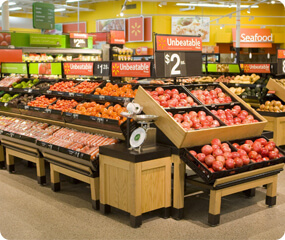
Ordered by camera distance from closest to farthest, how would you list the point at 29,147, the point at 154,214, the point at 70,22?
the point at 154,214
the point at 29,147
the point at 70,22

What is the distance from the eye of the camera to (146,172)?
4355mm

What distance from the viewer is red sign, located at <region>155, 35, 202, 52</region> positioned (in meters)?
5.37

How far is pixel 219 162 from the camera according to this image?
4.34 meters

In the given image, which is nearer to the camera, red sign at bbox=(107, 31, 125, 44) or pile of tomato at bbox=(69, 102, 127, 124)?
pile of tomato at bbox=(69, 102, 127, 124)

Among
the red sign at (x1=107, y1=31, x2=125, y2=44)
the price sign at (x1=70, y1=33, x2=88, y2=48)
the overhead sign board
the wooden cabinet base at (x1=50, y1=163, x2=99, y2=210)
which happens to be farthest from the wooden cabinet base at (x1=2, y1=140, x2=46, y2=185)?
the red sign at (x1=107, y1=31, x2=125, y2=44)

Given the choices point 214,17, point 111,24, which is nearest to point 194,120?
point 214,17

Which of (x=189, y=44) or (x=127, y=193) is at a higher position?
(x=189, y=44)

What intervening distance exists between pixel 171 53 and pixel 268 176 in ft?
6.72

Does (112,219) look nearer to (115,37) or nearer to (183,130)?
(183,130)

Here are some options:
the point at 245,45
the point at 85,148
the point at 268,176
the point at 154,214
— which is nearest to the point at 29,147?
Answer: the point at 85,148

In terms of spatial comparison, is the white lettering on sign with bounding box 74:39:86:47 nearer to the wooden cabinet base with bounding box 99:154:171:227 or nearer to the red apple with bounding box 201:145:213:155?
the wooden cabinet base with bounding box 99:154:171:227

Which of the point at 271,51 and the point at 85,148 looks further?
the point at 271,51

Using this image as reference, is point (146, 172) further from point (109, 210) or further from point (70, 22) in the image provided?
point (70, 22)

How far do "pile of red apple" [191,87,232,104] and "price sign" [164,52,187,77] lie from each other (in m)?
0.34
